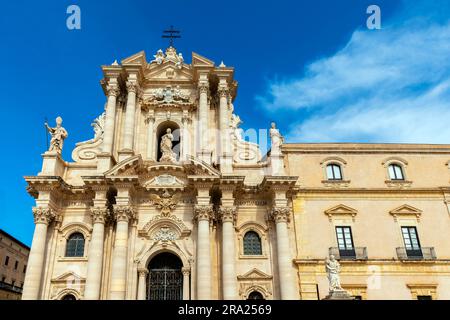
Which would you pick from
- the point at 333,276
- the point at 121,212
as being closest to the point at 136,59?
the point at 121,212

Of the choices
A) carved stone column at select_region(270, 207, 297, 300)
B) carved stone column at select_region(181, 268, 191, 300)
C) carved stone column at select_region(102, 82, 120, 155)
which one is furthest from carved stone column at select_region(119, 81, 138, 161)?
carved stone column at select_region(270, 207, 297, 300)

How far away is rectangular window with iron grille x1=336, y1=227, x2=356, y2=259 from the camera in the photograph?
80.5ft

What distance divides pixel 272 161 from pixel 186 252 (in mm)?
7344

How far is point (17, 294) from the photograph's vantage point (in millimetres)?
44750

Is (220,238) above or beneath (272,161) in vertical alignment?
beneath

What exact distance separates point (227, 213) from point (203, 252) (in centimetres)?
256

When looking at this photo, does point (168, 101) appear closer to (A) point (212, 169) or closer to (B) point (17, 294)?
(A) point (212, 169)

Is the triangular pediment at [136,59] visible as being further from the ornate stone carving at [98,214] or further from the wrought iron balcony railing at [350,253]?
the wrought iron balcony railing at [350,253]

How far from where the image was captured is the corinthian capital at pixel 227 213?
2397 centimetres

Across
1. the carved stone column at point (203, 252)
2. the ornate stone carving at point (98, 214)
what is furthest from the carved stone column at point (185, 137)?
the ornate stone carving at point (98, 214)

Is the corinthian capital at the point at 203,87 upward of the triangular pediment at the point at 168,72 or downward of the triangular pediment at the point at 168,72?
downward

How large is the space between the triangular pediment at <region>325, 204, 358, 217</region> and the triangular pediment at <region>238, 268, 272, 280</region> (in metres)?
5.39

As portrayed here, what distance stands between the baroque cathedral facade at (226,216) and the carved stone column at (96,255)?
0.06m
